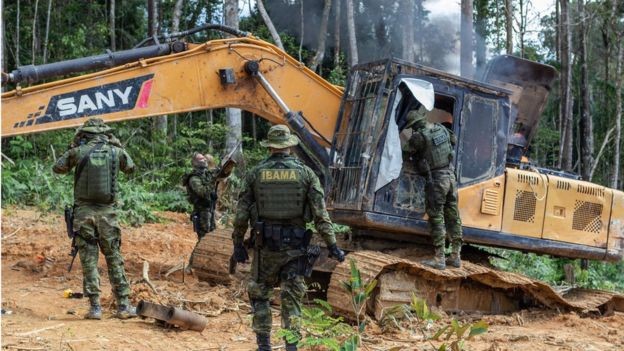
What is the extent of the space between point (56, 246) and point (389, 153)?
230 inches

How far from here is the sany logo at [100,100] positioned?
763cm

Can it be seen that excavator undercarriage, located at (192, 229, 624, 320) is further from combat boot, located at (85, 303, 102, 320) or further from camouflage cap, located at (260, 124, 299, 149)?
camouflage cap, located at (260, 124, 299, 149)

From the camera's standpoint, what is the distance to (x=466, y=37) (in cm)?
1661

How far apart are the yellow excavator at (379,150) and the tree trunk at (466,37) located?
6.33 meters

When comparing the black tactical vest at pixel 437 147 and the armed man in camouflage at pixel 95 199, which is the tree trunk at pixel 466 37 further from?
the armed man in camouflage at pixel 95 199

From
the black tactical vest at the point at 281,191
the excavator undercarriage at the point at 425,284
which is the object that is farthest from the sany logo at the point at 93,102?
the black tactical vest at the point at 281,191

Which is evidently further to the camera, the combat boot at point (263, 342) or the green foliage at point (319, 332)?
the combat boot at point (263, 342)

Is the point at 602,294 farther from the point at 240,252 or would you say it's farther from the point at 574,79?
the point at 574,79

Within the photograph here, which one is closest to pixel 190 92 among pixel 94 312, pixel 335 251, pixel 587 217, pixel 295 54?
pixel 94 312

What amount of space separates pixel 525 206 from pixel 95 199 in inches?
188

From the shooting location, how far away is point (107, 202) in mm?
7676

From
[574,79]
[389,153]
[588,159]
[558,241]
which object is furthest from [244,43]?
[574,79]

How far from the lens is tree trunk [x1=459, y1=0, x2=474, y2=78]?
16.0 meters

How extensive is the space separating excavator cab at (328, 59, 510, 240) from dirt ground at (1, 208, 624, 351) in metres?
1.33
